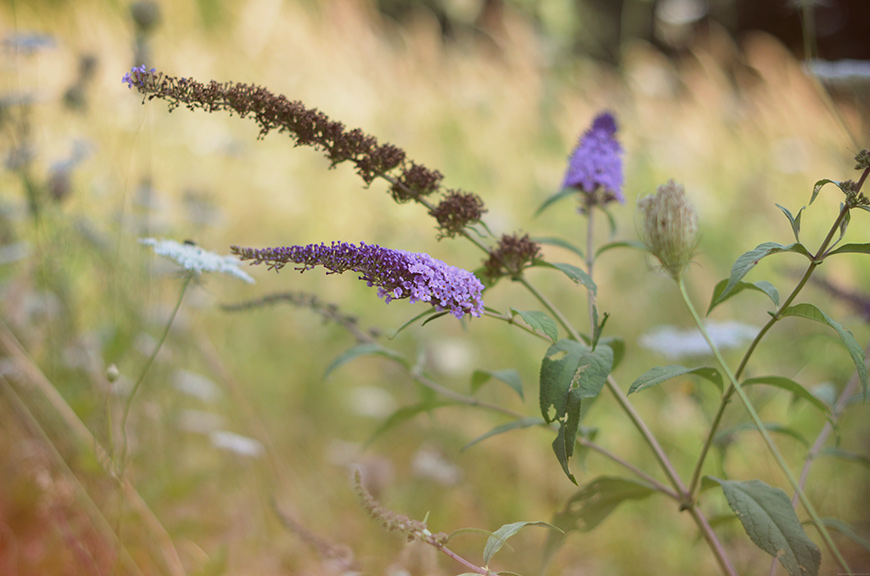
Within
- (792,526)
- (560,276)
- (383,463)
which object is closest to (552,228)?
(560,276)

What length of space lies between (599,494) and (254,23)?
3.58 metres

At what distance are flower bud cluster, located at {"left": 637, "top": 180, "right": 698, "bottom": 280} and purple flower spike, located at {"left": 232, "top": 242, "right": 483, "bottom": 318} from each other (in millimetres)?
260

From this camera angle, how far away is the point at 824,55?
584 centimetres

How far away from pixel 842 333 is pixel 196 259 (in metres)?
0.83

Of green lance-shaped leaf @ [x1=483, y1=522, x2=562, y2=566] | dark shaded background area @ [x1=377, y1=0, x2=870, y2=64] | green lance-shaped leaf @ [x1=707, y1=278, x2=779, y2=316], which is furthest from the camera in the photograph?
dark shaded background area @ [x1=377, y1=0, x2=870, y2=64]

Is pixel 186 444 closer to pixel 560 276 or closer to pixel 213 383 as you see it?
pixel 213 383

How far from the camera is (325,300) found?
227 centimetres

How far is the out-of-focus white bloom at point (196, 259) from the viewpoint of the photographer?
0.91 meters

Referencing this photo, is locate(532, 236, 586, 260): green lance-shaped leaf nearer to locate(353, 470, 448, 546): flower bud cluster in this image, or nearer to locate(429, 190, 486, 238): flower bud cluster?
locate(429, 190, 486, 238): flower bud cluster

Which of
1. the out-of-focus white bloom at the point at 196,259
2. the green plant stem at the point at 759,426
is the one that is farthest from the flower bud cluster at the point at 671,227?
the out-of-focus white bloom at the point at 196,259

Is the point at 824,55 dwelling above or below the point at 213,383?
above

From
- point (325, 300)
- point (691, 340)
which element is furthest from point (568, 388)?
point (325, 300)

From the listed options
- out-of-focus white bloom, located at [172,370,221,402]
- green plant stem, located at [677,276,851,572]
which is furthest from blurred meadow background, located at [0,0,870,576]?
green plant stem, located at [677,276,851,572]

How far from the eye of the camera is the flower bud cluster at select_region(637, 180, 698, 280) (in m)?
0.77
